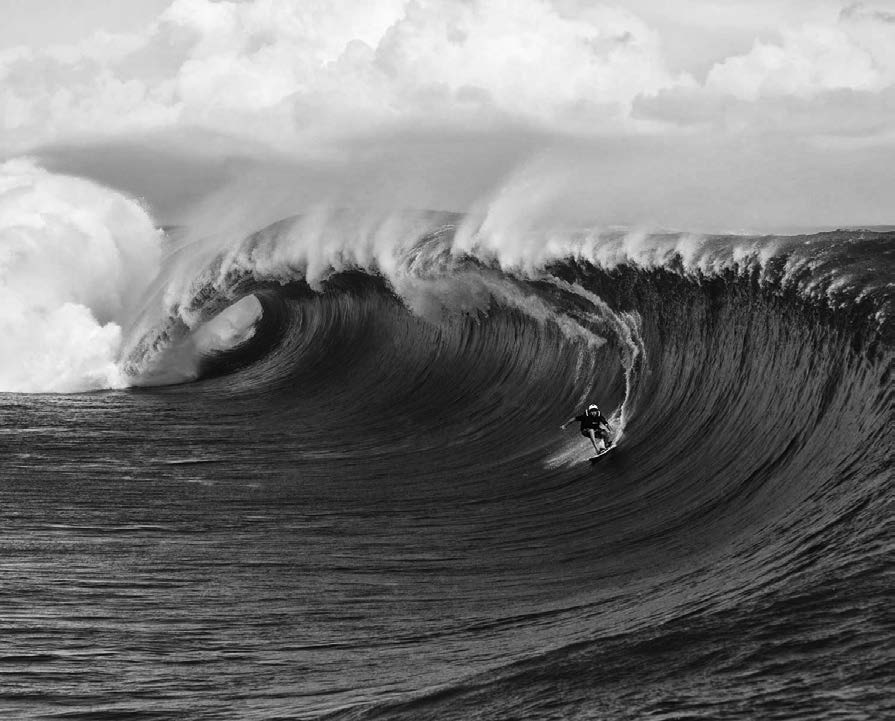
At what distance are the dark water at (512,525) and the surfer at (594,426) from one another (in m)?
0.41

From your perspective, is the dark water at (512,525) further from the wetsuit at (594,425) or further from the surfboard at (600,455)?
the wetsuit at (594,425)

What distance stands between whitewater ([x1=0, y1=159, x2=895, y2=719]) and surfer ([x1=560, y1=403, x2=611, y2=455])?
27cm

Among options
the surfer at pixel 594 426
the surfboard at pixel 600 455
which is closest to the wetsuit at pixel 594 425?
the surfer at pixel 594 426

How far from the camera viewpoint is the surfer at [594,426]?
14906 mm

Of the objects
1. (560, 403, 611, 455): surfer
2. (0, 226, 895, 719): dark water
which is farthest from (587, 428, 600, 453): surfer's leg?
(0, 226, 895, 719): dark water

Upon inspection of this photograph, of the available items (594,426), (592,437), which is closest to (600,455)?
(592,437)

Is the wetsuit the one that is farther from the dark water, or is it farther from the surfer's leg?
the dark water

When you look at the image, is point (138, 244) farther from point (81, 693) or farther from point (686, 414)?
point (81, 693)

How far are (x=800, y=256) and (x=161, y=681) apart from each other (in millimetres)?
9129

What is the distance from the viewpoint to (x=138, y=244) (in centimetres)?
3291

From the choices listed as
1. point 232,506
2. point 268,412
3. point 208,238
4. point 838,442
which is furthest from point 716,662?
point 208,238

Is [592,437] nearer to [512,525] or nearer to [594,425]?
[594,425]

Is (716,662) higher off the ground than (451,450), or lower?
lower

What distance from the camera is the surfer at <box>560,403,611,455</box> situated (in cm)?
1491
